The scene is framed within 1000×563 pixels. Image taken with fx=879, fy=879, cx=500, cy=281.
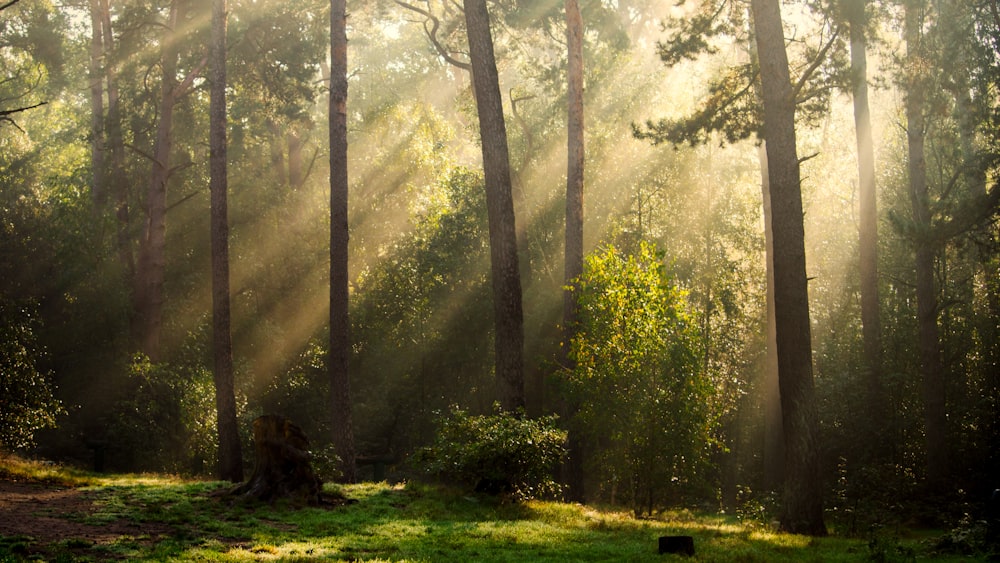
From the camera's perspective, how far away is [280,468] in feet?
44.6

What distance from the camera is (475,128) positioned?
109 ft

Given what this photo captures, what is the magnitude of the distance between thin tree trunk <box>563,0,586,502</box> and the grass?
13.7 ft

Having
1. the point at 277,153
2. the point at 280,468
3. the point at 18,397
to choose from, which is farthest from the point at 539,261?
the point at 280,468

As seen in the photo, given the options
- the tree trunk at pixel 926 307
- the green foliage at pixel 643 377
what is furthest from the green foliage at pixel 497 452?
the tree trunk at pixel 926 307

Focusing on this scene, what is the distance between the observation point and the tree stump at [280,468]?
44.1 ft

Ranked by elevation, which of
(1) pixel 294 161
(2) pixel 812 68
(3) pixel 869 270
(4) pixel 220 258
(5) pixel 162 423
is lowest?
(5) pixel 162 423

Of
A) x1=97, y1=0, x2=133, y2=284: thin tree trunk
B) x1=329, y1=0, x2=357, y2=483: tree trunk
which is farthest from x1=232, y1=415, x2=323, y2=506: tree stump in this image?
x1=97, y1=0, x2=133, y2=284: thin tree trunk

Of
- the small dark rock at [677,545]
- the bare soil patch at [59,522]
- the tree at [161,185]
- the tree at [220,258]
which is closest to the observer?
the bare soil patch at [59,522]

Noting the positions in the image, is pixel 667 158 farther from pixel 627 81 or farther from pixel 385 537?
pixel 385 537

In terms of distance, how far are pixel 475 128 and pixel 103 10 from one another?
1389cm

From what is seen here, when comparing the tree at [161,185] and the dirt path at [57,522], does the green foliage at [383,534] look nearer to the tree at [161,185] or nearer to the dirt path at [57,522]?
the dirt path at [57,522]

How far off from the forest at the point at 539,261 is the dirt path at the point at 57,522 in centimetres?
500

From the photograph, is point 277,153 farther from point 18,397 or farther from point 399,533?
point 399,533

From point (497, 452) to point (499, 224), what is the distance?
486cm
